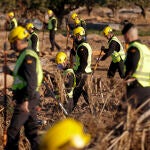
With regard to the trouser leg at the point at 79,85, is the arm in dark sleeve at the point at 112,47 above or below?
above

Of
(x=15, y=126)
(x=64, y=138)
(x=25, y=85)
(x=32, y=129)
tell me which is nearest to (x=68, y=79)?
(x=32, y=129)

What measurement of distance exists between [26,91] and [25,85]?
8 cm

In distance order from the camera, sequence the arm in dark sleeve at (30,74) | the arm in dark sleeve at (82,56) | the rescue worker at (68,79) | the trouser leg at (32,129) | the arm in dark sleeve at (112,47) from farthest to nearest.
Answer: the arm in dark sleeve at (112,47) < the arm in dark sleeve at (82,56) < the rescue worker at (68,79) < the trouser leg at (32,129) < the arm in dark sleeve at (30,74)

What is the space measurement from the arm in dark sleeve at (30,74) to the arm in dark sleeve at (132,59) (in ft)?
3.97

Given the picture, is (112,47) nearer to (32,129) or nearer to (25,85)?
(32,129)

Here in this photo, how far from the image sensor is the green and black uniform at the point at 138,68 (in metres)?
6.89

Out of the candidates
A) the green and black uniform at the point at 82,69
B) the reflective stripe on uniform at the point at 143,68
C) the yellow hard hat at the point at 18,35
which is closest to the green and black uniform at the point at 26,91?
the yellow hard hat at the point at 18,35

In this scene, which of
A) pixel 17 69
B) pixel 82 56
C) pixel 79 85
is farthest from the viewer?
pixel 82 56

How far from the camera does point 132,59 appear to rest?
22.6 ft

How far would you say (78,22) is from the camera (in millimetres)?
17812

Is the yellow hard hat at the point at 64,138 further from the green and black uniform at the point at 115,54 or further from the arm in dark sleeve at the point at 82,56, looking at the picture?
the green and black uniform at the point at 115,54

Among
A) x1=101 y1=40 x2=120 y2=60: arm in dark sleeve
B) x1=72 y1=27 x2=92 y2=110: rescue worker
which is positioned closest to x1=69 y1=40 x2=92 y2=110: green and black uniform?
x1=72 y1=27 x2=92 y2=110: rescue worker

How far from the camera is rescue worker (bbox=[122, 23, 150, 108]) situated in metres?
6.86

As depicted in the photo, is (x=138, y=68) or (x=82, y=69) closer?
(x=138, y=68)
